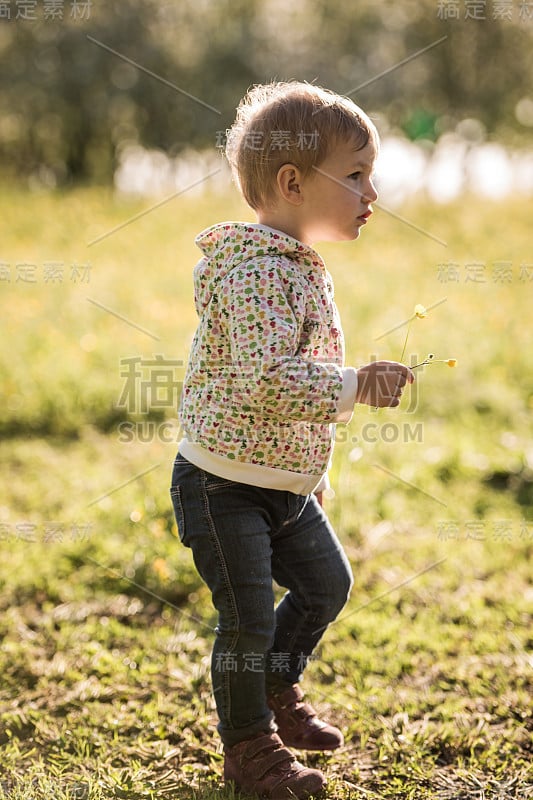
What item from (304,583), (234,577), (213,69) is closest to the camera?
(234,577)

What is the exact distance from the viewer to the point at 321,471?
1975 mm

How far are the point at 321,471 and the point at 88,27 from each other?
600 inches

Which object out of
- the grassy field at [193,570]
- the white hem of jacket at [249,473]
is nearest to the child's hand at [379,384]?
the white hem of jacket at [249,473]

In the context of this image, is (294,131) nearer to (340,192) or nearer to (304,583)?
(340,192)

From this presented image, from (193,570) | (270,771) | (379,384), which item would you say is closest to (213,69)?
(193,570)

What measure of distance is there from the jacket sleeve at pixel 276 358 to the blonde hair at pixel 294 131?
231mm

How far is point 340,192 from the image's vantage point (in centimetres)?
184

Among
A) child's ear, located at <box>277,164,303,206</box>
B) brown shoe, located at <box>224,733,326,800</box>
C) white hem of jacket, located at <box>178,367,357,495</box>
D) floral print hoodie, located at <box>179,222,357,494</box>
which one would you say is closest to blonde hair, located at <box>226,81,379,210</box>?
child's ear, located at <box>277,164,303,206</box>

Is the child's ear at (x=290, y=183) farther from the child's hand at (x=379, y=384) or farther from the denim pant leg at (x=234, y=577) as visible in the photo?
the denim pant leg at (x=234, y=577)

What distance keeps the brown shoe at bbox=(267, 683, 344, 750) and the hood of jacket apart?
3.47 ft

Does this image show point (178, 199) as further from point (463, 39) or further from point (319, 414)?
point (463, 39)

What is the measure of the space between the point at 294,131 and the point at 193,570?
71.2 inches

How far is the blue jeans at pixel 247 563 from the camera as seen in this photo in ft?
6.27

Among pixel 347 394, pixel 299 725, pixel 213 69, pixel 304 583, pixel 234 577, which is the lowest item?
pixel 213 69
